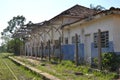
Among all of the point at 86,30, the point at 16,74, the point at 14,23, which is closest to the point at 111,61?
the point at 16,74

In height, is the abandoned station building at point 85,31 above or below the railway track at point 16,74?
above

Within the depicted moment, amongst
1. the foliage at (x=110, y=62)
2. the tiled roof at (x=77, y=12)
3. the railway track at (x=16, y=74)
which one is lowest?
the railway track at (x=16, y=74)

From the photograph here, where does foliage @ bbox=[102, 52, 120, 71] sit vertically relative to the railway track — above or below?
above

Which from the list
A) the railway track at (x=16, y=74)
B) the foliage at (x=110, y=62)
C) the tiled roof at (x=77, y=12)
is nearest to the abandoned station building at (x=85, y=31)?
the tiled roof at (x=77, y=12)

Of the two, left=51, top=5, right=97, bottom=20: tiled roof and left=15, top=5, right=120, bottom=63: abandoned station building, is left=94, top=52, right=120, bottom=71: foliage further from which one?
left=51, top=5, right=97, bottom=20: tiled roof

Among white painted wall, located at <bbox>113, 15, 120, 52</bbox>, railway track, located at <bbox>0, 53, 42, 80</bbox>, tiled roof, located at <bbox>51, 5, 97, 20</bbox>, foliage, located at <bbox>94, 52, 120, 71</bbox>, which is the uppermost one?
tiled roof, located at <bbox>51, 5, 97, 20</bbox>

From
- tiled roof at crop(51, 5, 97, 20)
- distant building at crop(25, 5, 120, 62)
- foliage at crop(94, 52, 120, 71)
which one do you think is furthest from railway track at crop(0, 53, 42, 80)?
tiled roof at crop(51, 5, 97, 20)

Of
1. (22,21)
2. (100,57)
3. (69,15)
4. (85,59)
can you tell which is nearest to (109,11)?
(100,57)

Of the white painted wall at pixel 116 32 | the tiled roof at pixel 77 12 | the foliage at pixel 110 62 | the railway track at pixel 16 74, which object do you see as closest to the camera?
the foliage at pixel 110 62

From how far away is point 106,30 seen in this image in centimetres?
1797

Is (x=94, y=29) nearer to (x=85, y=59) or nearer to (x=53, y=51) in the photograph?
(x=85, y=59)

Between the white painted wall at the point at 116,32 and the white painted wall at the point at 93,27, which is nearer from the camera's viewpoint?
the white painted wall at the point at 116,32

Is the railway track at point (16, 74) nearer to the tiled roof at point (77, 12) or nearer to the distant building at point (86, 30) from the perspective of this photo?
the distant building at point (86, 30)

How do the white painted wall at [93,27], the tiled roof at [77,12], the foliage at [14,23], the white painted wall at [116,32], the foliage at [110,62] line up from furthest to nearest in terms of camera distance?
the foliage at [14,23]
the tiled roof at [77,12]
the white painted wall at [93,27]
the white painted wall at [116,32]
the foliage at [110,62]
